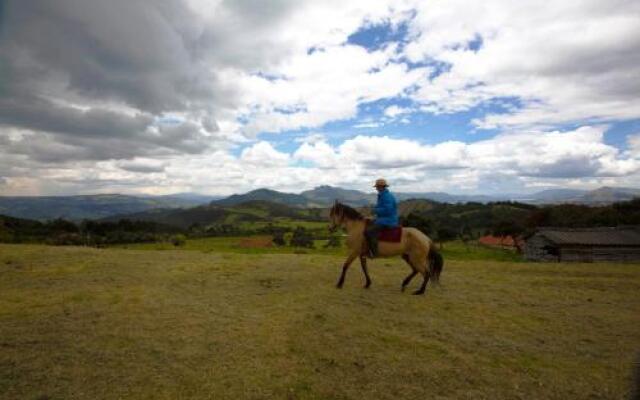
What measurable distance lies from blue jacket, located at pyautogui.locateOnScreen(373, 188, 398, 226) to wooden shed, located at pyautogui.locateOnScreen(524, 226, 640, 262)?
34.2 meters

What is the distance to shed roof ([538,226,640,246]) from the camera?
37844 mm

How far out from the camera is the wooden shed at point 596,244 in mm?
37719

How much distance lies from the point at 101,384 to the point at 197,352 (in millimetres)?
1725

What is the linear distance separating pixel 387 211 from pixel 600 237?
36.7 m

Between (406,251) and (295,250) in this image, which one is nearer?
(406,251)

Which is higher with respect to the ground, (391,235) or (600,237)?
(391,235)

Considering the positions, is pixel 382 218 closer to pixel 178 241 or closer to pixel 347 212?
pixel 347 212

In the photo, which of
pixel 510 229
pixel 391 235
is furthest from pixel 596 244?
pixel 391 235

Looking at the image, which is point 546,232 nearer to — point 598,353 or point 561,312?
point 561,312

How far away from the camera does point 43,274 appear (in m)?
14.3

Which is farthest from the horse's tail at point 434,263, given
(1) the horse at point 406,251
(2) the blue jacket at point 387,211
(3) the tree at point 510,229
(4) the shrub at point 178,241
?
(3) the tree at point 510,229

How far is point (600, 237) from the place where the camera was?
38.5 meters

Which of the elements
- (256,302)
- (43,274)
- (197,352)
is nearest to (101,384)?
(197,352)

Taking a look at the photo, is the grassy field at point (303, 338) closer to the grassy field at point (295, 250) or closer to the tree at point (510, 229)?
the grassy field at point (295, 250)
